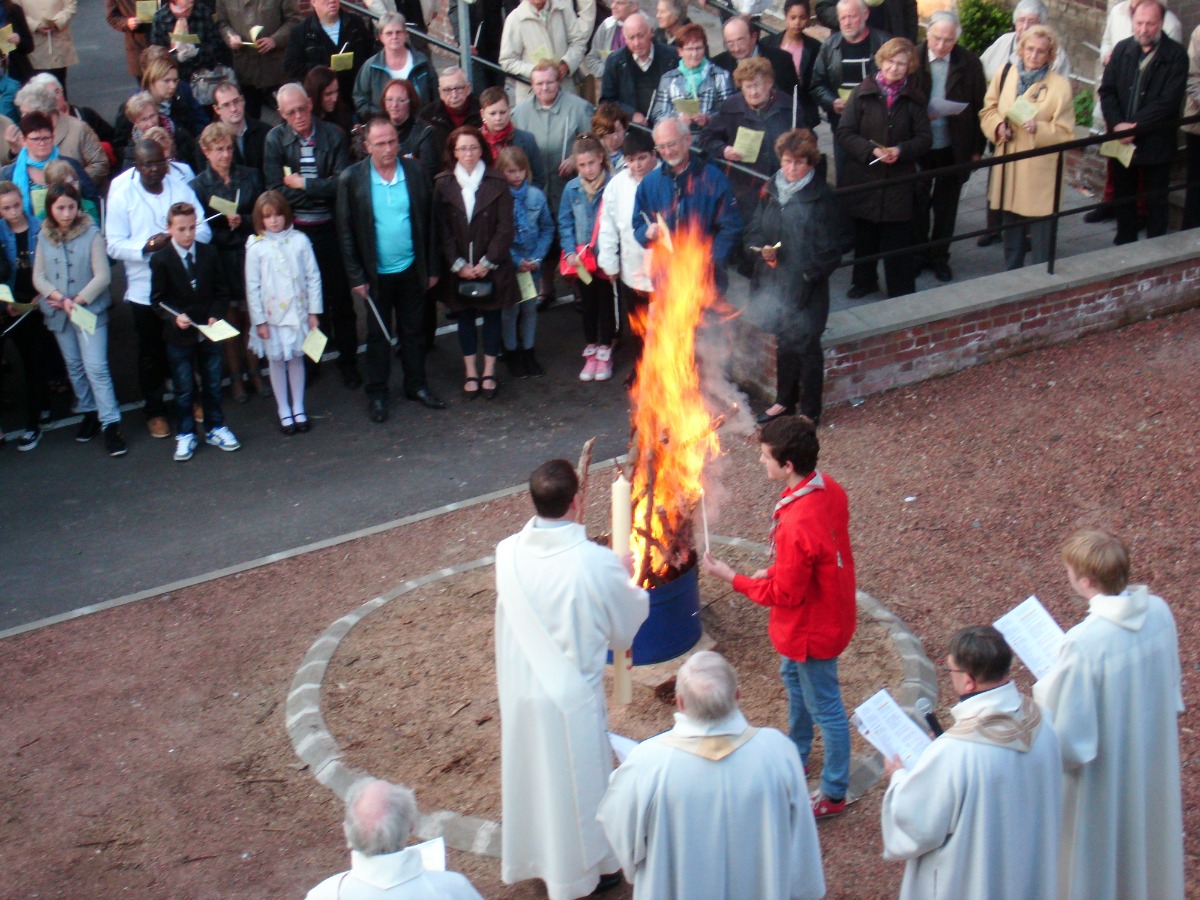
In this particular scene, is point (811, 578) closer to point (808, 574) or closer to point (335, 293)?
point (808, 574)

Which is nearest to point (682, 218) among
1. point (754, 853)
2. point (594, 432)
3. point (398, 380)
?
point (594, 432)

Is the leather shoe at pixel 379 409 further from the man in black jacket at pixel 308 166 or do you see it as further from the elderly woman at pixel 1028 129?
the elderly woman at pixel 1028 129

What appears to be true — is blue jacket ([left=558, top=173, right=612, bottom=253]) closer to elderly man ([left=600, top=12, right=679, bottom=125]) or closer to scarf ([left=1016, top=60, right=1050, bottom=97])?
elderly man ([left=600, top=12, right=679, bottom=125])

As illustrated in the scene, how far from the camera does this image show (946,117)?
11023 millimetres

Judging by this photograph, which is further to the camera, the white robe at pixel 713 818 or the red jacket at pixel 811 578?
the red jacket at pixel 811 578

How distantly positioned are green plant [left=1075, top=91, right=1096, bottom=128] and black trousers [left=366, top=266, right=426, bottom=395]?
6.74 m

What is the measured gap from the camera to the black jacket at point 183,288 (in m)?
9.59

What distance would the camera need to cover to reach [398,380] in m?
10.9

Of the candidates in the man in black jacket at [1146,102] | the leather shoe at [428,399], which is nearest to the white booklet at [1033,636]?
the leather shoe at [428,399]

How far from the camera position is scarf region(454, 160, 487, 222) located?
10.1m

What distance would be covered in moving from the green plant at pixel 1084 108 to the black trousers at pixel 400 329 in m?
6.74

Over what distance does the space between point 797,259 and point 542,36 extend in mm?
4201

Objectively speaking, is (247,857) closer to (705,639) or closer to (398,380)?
(705,639)

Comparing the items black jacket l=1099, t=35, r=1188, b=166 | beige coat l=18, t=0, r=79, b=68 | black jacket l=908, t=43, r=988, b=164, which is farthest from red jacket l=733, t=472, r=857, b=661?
beige coat l=18, t=0, r=79, b=68
